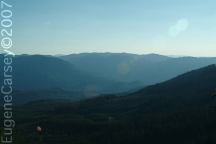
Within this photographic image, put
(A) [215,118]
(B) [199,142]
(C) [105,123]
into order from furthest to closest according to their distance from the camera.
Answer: (C) [105,123], (A) [215,118], (B) [199,142]

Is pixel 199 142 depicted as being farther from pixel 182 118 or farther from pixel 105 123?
pixel 105 123

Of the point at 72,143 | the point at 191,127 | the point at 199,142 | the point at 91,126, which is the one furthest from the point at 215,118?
the point at 91,126

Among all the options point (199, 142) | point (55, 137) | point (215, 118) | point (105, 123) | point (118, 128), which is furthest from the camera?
point (105, 123)

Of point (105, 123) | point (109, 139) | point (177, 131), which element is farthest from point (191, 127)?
point (105, 123)

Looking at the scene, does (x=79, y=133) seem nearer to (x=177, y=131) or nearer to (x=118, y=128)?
(x=118, y=128)

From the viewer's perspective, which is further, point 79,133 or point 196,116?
point 79,133

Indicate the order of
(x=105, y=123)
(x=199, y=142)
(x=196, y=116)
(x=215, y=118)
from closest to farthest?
(x=199, y=142) < (x=215, y=118) < (x=196, y=116) < (x=105, y=123)

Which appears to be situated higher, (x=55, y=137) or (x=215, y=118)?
(x=215, y=118)

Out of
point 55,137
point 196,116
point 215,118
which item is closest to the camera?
point 215,118

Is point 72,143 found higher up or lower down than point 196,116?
lower down
